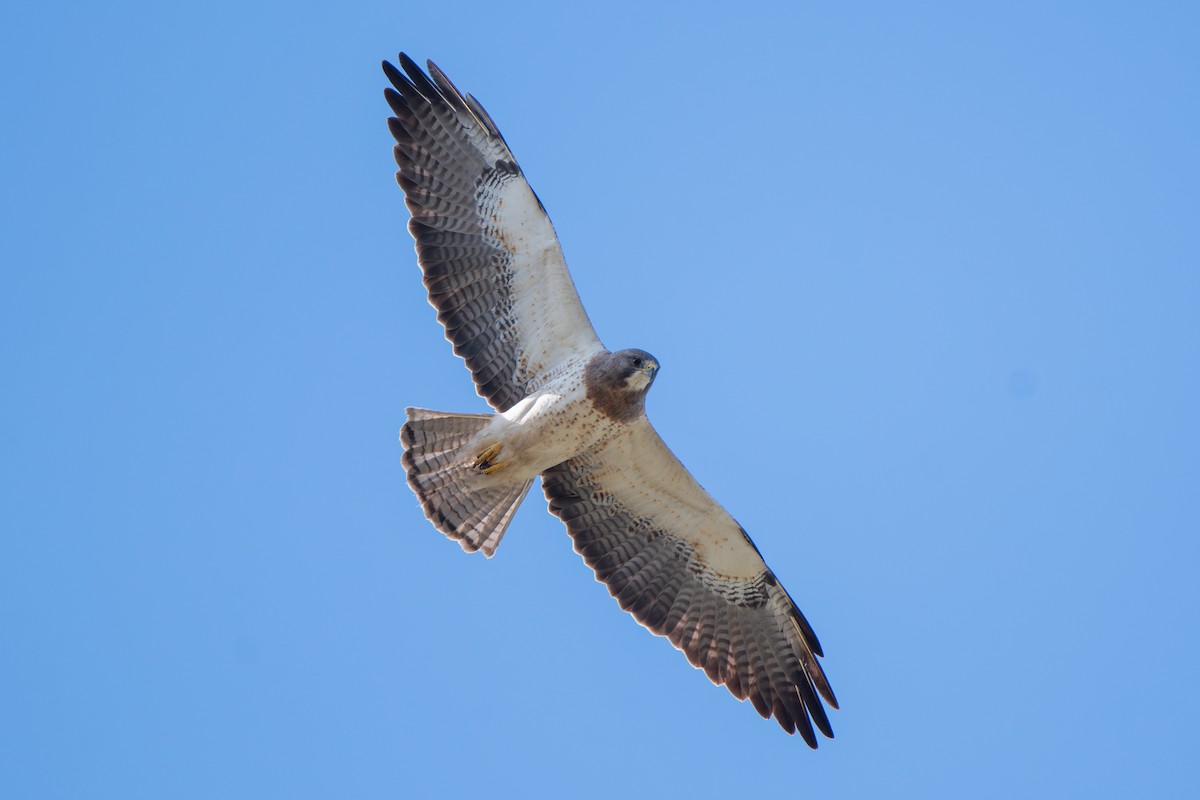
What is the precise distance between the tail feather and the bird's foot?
0.07 metres

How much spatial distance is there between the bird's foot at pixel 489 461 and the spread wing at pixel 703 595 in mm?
660

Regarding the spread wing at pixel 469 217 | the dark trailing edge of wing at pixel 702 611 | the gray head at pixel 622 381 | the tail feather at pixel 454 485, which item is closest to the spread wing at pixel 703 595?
the dark trailing edge of wing at pixel 702 611

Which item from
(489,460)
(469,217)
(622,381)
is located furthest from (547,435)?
(469,217)

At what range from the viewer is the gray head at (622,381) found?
10727mm

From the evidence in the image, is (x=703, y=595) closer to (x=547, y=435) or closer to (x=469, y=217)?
(x=547, y=435)

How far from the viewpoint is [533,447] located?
1104 cm

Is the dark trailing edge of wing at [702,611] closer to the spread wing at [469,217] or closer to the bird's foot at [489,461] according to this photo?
the bird's foot at [489,461]

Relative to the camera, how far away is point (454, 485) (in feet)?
36.9

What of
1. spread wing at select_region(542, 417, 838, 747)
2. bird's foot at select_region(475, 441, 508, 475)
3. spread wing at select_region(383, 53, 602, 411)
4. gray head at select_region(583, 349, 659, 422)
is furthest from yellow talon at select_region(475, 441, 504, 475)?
spread wing at select_region(383, 53, 602, 411)

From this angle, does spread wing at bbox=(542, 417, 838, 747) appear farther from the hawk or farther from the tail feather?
the tail feather

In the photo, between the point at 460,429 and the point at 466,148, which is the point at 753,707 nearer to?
the point at 460,429

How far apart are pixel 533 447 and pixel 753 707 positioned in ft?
9.20

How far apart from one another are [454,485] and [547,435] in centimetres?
85

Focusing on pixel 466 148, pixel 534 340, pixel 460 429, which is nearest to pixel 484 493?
pixel 460 429
